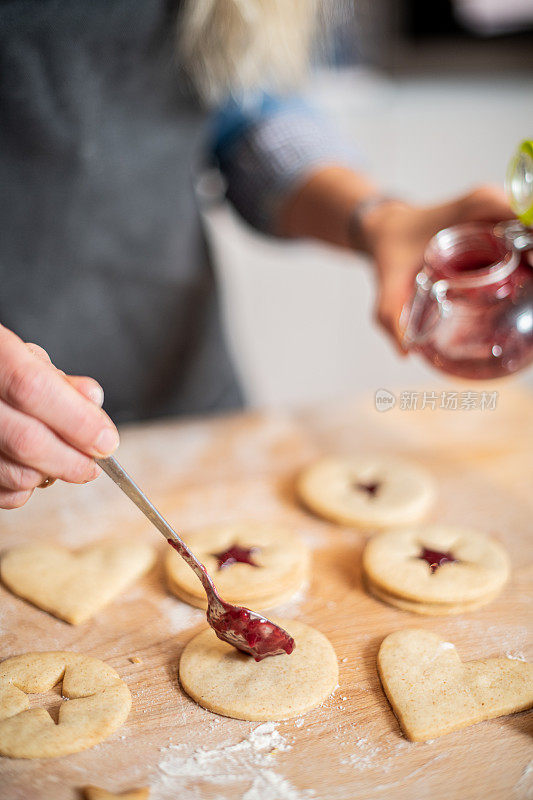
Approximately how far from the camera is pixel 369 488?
2.72 feet

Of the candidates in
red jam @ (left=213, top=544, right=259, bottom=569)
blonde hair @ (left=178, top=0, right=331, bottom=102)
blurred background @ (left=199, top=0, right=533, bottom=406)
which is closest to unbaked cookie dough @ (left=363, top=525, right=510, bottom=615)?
red jam @ (left=213, top=544, right=259, bottom=569)

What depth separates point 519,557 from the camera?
72 cm

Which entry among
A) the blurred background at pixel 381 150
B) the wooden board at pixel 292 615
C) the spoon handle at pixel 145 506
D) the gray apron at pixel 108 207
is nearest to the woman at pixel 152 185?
the gray apron at pixel 108 207

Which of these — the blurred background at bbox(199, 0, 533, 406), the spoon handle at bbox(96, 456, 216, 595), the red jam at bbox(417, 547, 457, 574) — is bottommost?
the blurred background at bbox(199, 0, 533, 406)

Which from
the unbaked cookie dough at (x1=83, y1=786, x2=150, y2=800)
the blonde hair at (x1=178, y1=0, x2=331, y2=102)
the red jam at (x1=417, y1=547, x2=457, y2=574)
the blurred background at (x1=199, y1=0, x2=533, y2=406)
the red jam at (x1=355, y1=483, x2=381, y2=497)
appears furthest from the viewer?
A: the blurred background at (x1=199, y1=0, x2=533, y2=406)

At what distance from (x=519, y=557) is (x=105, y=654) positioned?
396 mm

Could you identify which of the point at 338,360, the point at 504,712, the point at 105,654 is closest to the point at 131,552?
the point at 105,654

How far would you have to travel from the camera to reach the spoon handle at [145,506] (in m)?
0.55

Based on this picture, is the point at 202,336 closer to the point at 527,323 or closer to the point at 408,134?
the point at 527,323

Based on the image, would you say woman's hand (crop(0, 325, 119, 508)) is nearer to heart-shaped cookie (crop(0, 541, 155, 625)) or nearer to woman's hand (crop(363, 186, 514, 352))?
heart-shaped cookie (crop(0, 541, 155, 625))

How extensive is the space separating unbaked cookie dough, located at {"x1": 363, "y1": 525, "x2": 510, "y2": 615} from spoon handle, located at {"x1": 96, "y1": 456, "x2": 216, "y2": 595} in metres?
0.17

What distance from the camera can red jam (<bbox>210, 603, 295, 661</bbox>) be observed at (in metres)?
0.57

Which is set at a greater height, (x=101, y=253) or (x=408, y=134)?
(x=101, y=253)

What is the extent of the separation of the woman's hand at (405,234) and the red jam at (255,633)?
32cm
